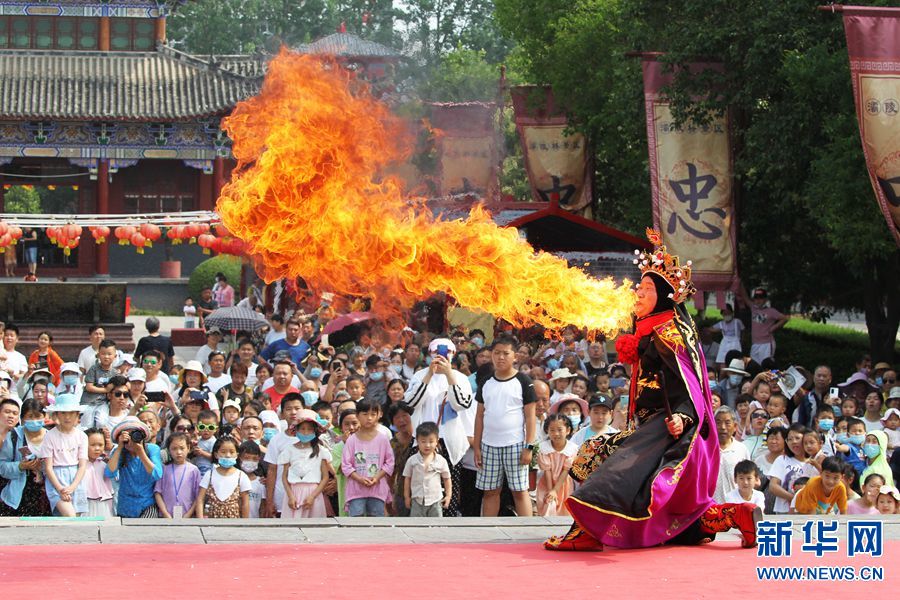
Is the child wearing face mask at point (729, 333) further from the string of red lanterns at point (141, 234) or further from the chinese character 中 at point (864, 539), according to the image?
the chinese character 中 at point (864, 539)

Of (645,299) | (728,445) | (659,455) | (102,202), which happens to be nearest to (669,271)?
(645,299)

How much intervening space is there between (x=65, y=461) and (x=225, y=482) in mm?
971

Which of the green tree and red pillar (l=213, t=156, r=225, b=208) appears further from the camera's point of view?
red pillar (l=213, t=156, r=225, b=208)

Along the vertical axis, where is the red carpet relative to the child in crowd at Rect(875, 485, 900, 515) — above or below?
below

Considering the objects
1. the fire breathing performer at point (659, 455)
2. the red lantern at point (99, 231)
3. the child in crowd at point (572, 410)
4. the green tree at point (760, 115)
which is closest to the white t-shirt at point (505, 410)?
the child in crowd at point (572, 410)

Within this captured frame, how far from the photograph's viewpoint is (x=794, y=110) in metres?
16.4

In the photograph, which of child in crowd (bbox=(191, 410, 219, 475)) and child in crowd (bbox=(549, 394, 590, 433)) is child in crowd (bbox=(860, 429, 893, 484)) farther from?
child in crowd (bbox=(191, 410, 219, 475))

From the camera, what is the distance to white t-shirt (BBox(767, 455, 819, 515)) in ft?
32.1

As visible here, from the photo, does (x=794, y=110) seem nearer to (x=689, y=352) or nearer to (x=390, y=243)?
(x=390, y=243)

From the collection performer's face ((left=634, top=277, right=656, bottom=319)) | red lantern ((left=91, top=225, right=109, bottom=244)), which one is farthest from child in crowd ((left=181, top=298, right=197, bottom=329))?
performer's face ((left=634, top=277, right=656, bottom=319))

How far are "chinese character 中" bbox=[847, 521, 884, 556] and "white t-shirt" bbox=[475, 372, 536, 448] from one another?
234 centimetres

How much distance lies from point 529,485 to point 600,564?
268cm

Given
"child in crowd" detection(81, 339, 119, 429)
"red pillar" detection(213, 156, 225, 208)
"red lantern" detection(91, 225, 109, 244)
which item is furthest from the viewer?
"red pillar" detection(213, 156, 225, 208)

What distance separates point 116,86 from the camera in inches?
1270
